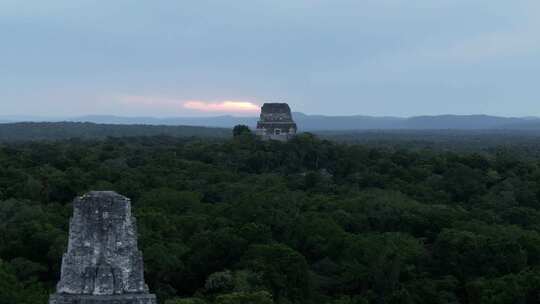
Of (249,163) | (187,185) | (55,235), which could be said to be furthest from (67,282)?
(249,163)

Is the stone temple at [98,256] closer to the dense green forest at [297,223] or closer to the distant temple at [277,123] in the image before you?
the dense green forest at [297,223]

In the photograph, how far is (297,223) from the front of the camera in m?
28.0

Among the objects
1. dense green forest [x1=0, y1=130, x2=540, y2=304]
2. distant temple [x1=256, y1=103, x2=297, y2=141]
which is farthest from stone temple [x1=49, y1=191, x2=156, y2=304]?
distant temple [x1=256, y1=103, x2=297, y2=141]

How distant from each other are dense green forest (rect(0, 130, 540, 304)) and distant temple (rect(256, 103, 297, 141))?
246 centimetres

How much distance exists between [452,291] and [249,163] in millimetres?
21889

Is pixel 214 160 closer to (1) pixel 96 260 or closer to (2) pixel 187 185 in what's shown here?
(2) pixel 187 185

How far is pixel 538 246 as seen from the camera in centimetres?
2603

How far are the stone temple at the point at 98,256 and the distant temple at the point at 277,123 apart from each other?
121ft

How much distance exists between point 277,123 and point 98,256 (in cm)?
3721

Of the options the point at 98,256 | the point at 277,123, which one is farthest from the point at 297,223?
the point at 277,123

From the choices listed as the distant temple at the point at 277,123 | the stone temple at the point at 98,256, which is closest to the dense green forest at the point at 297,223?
the distant temple at the point at 277,123

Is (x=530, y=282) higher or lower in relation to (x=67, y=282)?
lower

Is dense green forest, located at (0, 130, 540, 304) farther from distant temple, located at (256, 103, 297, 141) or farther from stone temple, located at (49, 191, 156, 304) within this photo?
stone temple, located at (49, 191, 156, 304)

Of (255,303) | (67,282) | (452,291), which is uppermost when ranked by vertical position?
(67,282)
